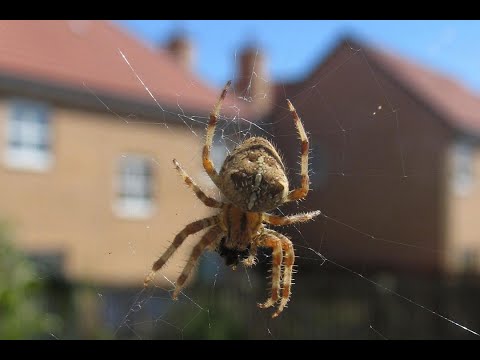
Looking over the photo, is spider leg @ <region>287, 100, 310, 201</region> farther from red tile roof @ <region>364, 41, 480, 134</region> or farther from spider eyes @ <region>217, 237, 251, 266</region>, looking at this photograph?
red tile roof @ <region>364, 41, 480, 134</region>

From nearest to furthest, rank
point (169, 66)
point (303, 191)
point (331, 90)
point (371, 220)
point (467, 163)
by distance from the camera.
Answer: point (303, 191) → point (331, 90) → point (371, 220) → point (467, 163) → point (169, 66)

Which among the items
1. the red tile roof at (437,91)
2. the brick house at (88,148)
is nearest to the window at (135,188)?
the brick house at (88,148)

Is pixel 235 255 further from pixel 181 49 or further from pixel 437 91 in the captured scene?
pixel 181 49

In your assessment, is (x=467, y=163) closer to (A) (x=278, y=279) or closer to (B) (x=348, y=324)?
(B) (x=348, y=324)

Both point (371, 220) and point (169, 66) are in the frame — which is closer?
point (371, 220)

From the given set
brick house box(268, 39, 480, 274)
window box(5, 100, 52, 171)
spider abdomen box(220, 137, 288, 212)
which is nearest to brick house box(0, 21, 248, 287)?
window box(5, 100, 52, 171)

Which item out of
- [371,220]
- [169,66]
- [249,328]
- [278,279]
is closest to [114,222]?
[169,66]
